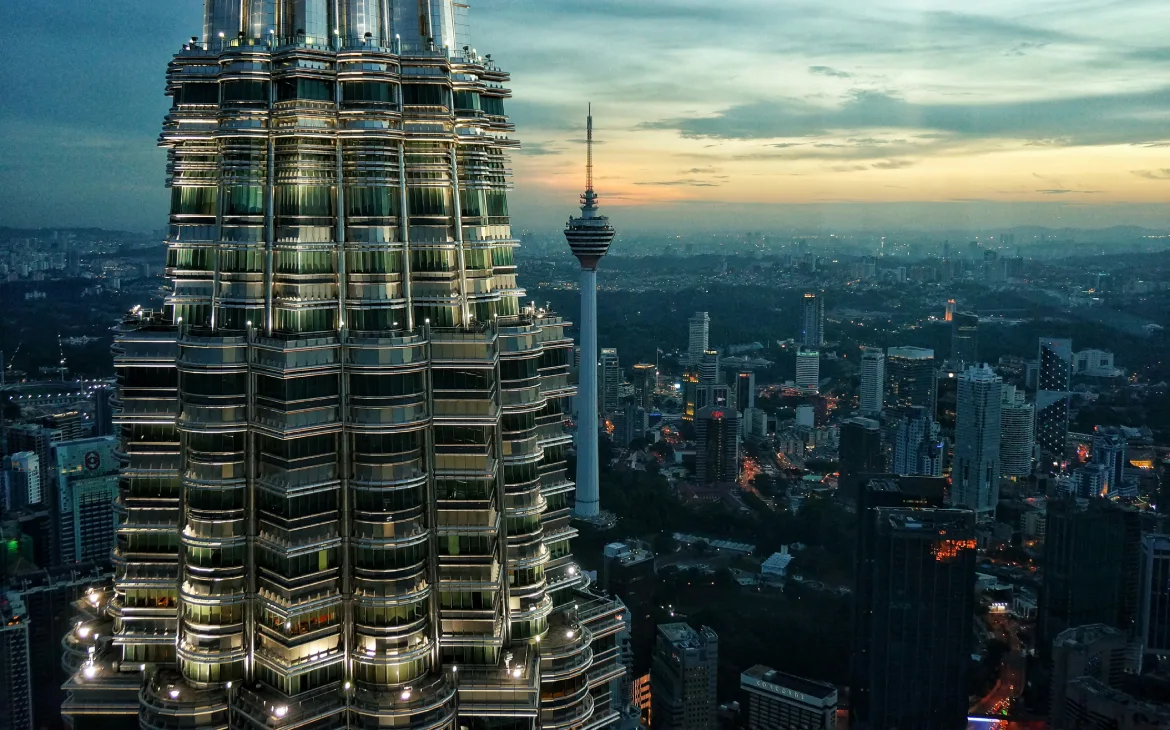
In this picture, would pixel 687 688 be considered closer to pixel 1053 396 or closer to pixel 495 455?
pixel 495 455

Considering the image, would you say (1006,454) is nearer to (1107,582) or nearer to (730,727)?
(1107,582)

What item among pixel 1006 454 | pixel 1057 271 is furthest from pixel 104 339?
pixel 1057 271

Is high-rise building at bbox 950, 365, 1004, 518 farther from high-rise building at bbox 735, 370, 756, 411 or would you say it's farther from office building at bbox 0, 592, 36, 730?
office building at bbox 0, 592, 36, 730

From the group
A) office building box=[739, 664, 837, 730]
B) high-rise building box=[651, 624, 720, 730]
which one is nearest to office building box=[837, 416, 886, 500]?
office building box=[739, 664, 837, 730]

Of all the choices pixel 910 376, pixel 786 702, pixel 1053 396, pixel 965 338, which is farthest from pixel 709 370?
pixel 786 702

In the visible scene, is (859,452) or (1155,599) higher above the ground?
(859,452)

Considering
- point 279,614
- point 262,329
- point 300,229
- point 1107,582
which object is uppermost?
point 300,229

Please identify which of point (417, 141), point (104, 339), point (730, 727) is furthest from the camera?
point (104, 339)
